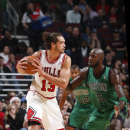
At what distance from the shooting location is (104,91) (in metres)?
4.26

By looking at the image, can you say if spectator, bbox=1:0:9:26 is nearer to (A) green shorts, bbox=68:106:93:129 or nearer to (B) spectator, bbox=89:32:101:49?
(B) spectator, bbox=89:32:101:49

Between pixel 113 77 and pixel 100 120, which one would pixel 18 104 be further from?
pixel 113 77

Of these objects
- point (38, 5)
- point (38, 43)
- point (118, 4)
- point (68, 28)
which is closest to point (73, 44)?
point (68, 28)

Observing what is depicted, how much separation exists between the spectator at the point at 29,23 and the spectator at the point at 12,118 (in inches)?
157

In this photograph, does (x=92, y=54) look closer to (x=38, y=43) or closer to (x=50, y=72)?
(x=50, y=72)

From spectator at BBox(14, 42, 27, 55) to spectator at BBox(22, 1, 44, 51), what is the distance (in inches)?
25.8

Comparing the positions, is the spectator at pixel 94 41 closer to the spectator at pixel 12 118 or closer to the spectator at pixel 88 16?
the spectator at pixel 88 16

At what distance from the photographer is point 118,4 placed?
39.4ft

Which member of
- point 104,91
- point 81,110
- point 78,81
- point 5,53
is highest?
point 5,53

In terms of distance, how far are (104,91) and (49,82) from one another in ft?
3.24

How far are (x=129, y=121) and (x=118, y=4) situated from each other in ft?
25.1

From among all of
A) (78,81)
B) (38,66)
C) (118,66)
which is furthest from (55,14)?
(38,66)

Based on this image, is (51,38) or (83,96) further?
(83,96)

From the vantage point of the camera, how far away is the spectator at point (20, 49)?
9.09 metres
